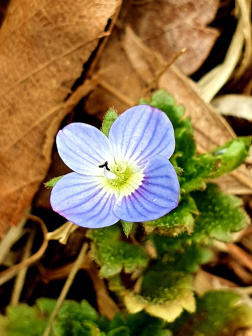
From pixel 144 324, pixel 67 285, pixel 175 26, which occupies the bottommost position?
pixel 144 324

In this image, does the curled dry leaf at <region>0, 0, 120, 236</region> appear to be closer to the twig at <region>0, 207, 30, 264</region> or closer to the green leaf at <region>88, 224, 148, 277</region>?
the twig at <region>0, 207, 30, 264</region>

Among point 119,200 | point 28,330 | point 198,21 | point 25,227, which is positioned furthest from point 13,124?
point 198,21

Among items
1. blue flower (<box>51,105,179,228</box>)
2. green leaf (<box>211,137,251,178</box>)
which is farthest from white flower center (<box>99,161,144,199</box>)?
green leaf (<box>211,137,251,178</box>)

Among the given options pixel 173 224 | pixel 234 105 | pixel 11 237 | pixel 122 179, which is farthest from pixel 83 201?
pixel 234 105

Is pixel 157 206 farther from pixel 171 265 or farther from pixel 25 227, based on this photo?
pixel 25 227

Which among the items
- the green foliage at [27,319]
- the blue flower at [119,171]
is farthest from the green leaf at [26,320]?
the blue flower at [119,171]

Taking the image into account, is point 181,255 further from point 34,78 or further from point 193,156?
point 34,78
